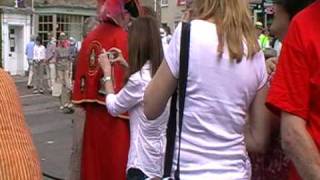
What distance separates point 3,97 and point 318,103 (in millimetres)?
1068

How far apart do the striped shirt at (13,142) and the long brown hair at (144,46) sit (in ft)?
7.09

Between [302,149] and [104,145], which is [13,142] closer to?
[302,149]

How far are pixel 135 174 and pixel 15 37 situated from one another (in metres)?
30.4

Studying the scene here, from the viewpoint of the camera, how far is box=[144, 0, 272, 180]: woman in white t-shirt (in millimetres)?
2818

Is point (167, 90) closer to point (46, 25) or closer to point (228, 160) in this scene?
point (228, 160)

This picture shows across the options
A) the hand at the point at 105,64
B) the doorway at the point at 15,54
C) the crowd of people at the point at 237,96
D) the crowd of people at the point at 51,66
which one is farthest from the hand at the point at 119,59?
the doorway at the point at 15,54

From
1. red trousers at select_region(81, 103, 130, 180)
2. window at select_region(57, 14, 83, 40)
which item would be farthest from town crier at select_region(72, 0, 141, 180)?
window at select_region(57, 14, 83, 40)

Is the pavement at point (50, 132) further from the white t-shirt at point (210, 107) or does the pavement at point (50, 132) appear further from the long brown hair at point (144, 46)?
the white t-shirt at point (210, 107)

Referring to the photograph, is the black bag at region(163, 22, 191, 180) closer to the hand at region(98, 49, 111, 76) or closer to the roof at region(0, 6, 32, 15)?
the hand at region(98, 49, 111, 76)

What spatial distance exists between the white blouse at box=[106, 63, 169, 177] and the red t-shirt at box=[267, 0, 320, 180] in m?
1.80

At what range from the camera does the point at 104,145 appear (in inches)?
192

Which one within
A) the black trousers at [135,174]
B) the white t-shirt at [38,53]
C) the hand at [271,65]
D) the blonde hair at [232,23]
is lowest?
the white t-shirt at [38,53]

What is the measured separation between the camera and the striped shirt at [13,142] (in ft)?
6.28

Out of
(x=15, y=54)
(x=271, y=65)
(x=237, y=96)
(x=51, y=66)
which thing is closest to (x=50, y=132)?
(x=51, y=66)
